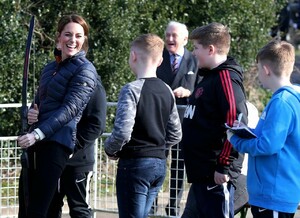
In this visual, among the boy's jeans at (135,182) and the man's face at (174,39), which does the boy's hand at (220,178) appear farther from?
the man's face at (174,39)

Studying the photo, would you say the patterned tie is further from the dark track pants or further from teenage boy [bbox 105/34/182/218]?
the dark track pants

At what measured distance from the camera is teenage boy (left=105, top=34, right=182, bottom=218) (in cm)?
555

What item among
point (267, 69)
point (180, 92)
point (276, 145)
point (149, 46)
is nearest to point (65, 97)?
point (149, 46)

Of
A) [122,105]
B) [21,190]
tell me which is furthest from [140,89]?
[21,190]

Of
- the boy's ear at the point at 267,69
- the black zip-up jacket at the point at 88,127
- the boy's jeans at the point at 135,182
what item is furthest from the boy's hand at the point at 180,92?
the boy's ear at the point at 267,69

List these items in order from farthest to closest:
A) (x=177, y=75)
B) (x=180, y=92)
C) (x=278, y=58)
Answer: (x=177, y=75), (x=180, y=92), (x=278, y=58)

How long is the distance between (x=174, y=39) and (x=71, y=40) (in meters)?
2.36

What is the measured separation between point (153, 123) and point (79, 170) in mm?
880

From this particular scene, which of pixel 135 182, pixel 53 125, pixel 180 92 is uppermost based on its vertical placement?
pixel 180 92

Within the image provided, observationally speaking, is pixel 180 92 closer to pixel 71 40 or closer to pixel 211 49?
pixel 71 40

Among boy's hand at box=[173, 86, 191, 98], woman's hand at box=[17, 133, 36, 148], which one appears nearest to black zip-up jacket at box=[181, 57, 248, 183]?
woman's hand at box=[17, 133, 36, 148]

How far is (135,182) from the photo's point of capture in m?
5.62

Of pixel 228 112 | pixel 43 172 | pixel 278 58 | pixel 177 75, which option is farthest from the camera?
pixel 177 75

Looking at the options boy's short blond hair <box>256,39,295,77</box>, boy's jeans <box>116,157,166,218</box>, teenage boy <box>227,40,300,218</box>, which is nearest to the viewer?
teenage boy <box>227,40,300,218</box>
